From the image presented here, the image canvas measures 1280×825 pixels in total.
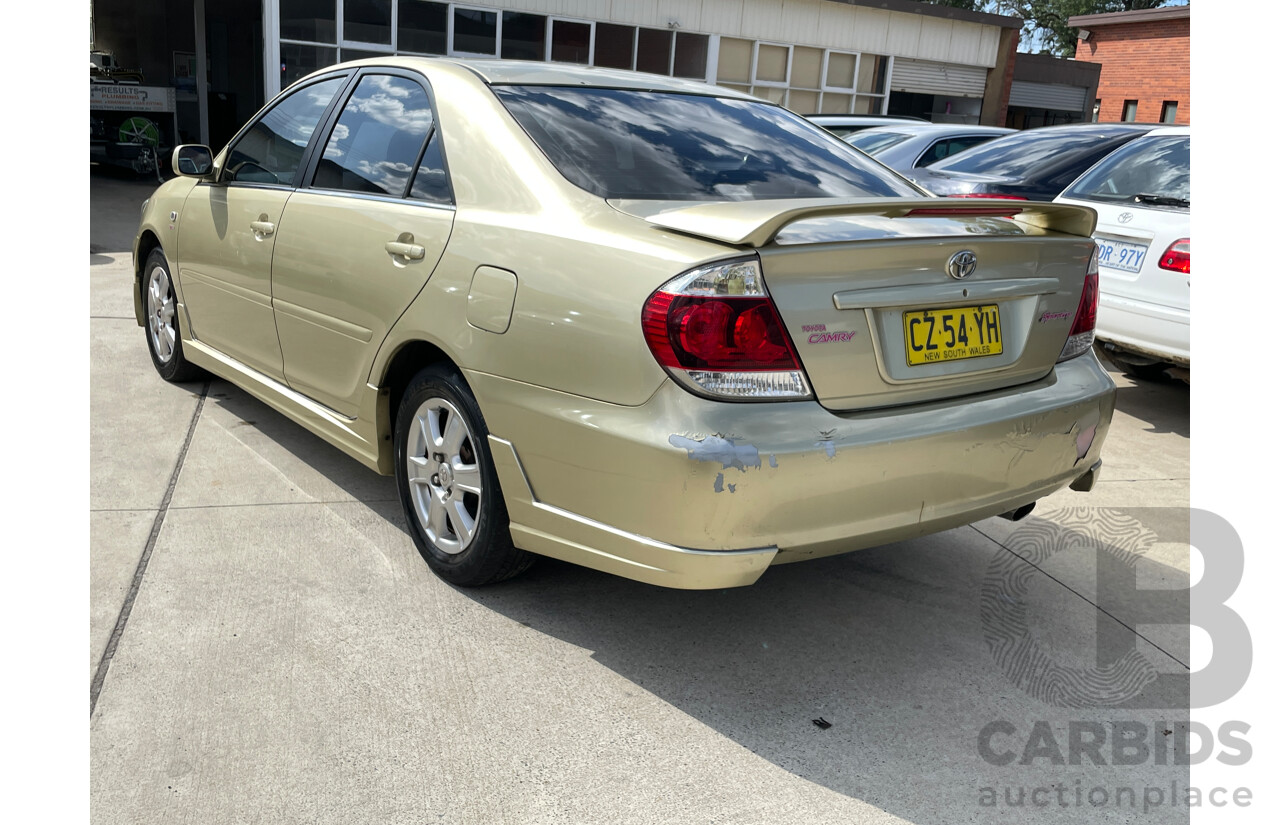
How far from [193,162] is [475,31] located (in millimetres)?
12875

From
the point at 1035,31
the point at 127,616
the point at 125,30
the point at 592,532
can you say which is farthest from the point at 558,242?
the point at 1035,31

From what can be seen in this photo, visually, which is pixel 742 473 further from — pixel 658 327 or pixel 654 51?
pixel 654 51

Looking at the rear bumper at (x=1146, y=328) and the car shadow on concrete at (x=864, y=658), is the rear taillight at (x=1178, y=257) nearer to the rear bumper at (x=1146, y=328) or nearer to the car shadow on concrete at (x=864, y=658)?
the rear bumper at (x=1146, y=328)

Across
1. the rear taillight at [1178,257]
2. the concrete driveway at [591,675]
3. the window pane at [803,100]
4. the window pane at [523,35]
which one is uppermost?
the window pane at [523,35]

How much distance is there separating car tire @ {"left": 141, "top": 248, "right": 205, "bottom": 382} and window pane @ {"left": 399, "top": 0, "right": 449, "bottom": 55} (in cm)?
1155

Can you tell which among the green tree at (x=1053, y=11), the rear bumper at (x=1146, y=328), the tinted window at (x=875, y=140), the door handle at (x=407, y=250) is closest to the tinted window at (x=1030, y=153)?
the tinted window at (x=875, y=140)

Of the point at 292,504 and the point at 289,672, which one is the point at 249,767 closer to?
the point at 289,672

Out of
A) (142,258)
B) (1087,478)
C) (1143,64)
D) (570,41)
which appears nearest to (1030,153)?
(1087,478)

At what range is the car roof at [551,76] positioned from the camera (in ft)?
11.0

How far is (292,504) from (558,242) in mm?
1825

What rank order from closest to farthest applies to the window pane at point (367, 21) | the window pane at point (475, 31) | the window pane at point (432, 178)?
the window pane at point (432, 178) < the window pane at point (367, 21) < the window pane at point (475, 31)

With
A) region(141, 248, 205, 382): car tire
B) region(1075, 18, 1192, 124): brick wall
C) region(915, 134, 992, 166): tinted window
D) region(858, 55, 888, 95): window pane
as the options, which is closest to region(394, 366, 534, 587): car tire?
region(141, 248, 205, 382): car tire

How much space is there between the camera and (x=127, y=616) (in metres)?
2.99

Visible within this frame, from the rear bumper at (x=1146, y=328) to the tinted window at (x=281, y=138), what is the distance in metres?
4.00
